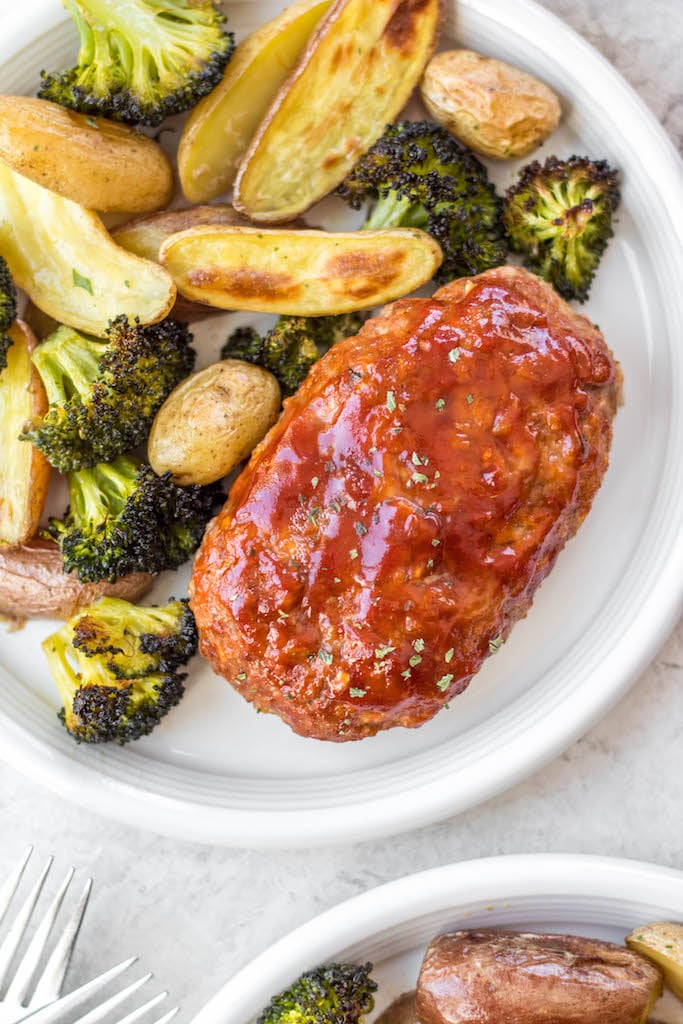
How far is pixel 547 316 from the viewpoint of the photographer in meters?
3.07

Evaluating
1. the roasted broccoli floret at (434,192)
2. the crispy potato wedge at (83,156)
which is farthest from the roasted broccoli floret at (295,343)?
the crispy potato wedge at (83,156)

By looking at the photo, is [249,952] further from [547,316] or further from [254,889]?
[547,316]

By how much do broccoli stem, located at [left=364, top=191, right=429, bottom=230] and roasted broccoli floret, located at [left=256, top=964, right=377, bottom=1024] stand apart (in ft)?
7.93

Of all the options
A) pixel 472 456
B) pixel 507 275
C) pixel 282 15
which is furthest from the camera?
pixel 282 15

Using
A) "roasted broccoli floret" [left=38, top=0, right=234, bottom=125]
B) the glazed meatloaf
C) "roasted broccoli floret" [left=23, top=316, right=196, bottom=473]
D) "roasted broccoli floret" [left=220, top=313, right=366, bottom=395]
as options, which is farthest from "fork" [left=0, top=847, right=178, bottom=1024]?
"roasted broccoli floret" [left=38, top=0, right=234, bottom=125]

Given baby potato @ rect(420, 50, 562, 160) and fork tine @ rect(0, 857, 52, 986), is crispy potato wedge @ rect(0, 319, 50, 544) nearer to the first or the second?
fork tine @ rect(0, 857, 52, 986)

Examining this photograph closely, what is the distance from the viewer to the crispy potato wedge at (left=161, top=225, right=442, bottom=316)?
3254mm

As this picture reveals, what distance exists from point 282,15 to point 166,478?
1.54m

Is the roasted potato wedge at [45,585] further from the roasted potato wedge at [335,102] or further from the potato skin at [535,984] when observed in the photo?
the potato skin at [535,984]

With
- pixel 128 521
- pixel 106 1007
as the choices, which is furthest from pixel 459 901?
pixel 128 521

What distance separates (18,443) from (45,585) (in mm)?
482

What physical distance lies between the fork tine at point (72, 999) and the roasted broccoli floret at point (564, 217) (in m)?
2.75

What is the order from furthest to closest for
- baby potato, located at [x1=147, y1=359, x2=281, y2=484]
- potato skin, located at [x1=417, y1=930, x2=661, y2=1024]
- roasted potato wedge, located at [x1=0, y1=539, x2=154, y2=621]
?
roasted potato wedge, located at [x1=0, y1=539, x2=154, y2=621] < baby potato, located at [x1=147, y1=359, x2=281, y2=484] < potato skin, located at [x1=417, y1=930, x2=661, y2=1024]

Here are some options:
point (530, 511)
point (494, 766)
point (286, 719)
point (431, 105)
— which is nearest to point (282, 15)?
point (431, 105)
